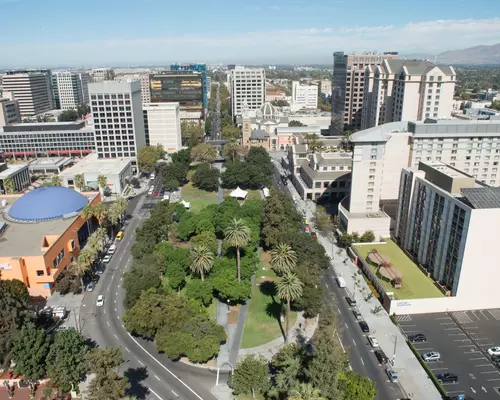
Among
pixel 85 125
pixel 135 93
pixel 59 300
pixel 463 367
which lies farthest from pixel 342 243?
pixel 85 125

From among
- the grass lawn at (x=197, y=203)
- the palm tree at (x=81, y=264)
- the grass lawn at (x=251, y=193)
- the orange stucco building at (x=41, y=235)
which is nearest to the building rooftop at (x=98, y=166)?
the grass lawn at (x=197, y=203)

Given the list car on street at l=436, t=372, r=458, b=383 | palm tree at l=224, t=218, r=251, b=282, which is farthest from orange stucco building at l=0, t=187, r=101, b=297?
car on street at l=436, t=372, r=458, b=383

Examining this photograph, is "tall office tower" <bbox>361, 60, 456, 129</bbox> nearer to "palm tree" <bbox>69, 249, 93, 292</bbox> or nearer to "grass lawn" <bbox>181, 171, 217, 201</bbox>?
"grass lawn" <bbox>181, 171, 217, 201</bbox>

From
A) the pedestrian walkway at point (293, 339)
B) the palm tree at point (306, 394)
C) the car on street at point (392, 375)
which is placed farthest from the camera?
the pedestrian walkway at point (293, 339)

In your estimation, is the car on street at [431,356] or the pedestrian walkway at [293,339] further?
the pedestrian walkway at [293,339]

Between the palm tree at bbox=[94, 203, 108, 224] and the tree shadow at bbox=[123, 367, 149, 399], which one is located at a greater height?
the palm tree at bbox=[94, 203, 108, 224]

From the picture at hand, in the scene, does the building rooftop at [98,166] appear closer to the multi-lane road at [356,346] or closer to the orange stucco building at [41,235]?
the orange stucco building at [41,235]
